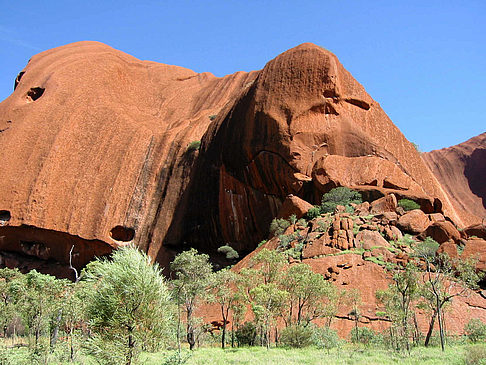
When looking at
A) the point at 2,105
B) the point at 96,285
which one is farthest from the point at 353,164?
the point at 2,105

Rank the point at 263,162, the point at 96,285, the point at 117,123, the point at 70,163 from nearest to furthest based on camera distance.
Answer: the point at 96,285
the point at 263,162
the point at 70,163
the point at 117,123

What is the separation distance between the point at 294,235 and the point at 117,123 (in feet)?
87.8

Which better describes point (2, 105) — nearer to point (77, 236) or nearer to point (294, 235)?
point (77, 236)

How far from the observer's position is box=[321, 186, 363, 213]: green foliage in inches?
1158

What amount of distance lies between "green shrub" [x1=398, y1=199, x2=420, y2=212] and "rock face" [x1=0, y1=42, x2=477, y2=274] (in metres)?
0.55

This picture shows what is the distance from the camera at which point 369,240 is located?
25453 millimetres

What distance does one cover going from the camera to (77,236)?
1622 inches

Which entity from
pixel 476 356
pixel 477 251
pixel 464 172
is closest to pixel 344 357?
pixel 476 356

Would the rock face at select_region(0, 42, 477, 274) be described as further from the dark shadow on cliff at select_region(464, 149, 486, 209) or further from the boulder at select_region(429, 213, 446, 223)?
the dark shadow on cliff at select_region(464, 149, 486, 209)

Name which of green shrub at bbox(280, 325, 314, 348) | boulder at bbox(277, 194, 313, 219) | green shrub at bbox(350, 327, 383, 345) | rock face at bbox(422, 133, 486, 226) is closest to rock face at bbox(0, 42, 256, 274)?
boulder at bbox(277, 194, 313, 219)

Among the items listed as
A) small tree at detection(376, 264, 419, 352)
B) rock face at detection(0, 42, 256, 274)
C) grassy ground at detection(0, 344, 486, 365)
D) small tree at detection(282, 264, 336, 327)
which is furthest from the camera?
rock face at detection(0, 42, 256, 274)

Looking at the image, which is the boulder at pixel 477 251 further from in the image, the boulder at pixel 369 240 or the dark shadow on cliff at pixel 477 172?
the dark shadow on cliff at pixel 477 172

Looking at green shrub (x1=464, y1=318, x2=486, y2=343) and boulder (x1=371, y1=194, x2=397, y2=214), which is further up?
boulder (x1=371, y1=194, x2=397, y2=214)

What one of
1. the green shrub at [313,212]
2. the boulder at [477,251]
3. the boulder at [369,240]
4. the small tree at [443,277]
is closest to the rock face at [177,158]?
the green shrub at [313,212]
